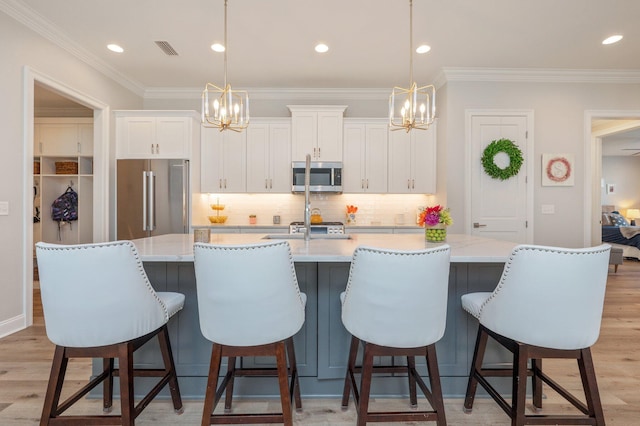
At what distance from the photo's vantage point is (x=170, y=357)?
69.2 inches

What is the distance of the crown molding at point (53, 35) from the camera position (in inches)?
115

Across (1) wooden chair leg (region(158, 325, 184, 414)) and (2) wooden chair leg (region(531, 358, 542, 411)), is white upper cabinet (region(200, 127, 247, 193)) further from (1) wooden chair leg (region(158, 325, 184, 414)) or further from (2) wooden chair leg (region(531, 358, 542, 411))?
(2) wooden chair leg (region(531, 358, 542, 411))

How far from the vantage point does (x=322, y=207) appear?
5.04 m

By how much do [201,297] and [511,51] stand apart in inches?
160

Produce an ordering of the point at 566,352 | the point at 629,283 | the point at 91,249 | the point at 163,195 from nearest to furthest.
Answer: the point at 91,249, the point at 566,352, the point at 163,195, the point at 629,283

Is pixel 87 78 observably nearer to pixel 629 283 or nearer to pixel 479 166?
pixel 479 166

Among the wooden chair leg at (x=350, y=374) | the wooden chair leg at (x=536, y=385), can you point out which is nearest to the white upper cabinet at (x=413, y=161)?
the wooden chair leg at (x=536, y=385)

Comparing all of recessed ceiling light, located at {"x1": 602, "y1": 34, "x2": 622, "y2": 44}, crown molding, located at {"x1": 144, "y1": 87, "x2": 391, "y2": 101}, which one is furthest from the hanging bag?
recessed ceiling light, located at {"x1": 602, "y1": 34, "x2": 622, "y2": 44}

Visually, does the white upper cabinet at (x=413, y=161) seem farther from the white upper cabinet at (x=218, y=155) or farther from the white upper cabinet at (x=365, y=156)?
the white upper cabinet at (x=218, y=155)

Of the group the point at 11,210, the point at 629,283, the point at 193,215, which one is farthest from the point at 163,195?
the point at 629,283

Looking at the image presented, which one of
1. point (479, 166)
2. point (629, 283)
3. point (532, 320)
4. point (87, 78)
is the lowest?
point (629, 283)

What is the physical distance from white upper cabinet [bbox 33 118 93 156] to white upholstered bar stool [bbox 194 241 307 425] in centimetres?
500

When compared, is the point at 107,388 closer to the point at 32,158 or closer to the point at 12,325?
the point at 12,325

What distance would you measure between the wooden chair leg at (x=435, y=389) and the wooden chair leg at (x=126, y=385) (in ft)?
4.26
